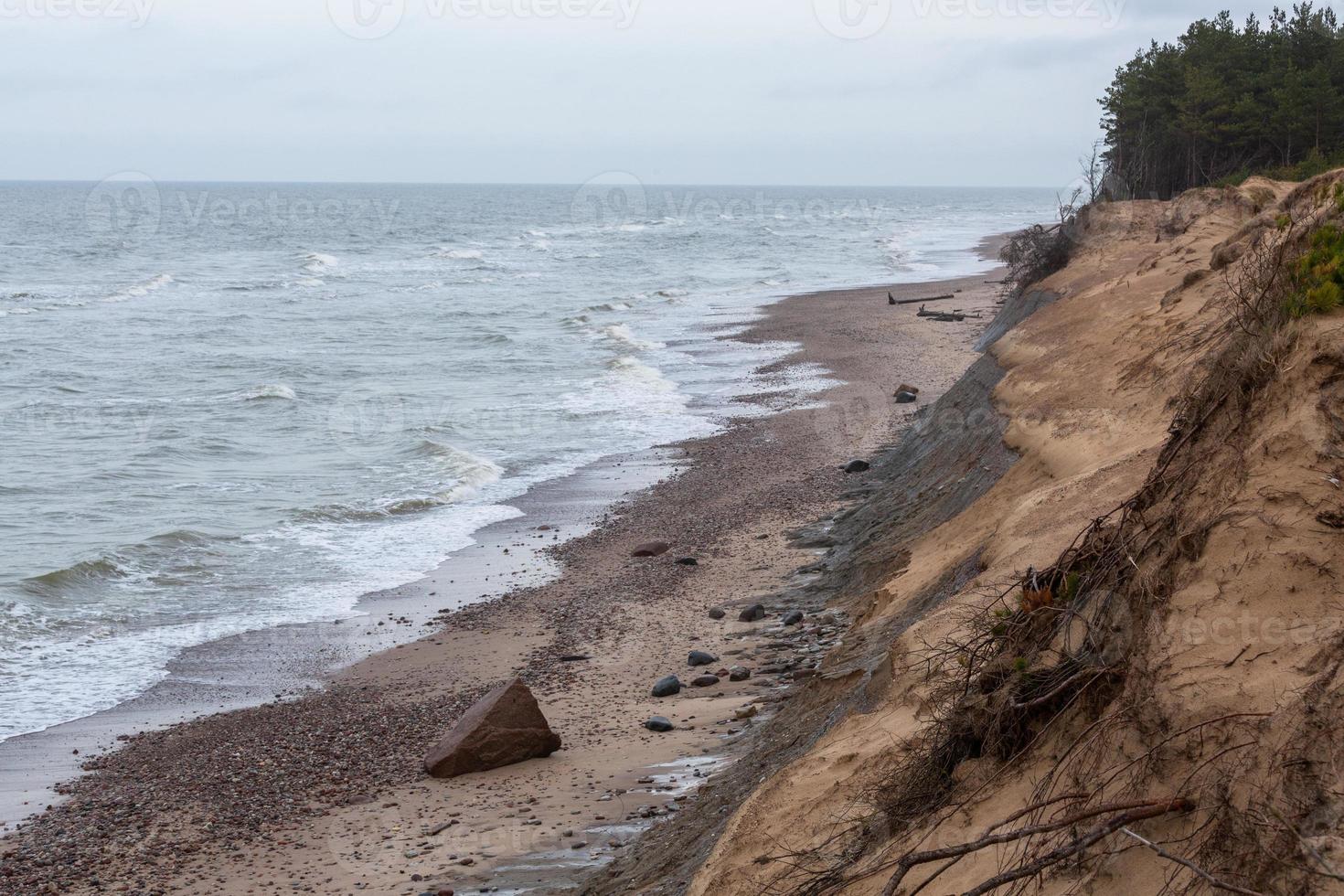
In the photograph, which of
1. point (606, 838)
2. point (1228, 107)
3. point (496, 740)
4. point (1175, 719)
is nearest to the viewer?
point (1175, 719)

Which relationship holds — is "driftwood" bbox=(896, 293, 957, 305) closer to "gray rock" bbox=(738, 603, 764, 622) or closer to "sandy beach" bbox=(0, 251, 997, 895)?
"sandy beach" bbox=(0, 251, 997, 895)

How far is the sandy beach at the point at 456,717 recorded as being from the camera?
8320 millimetres

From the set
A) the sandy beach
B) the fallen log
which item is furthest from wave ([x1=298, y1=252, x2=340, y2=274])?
the sandy beach

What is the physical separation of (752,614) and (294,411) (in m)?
19.4

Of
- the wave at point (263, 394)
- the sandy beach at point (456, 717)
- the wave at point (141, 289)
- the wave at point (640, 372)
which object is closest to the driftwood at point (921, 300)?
the wave at point (640, 372)

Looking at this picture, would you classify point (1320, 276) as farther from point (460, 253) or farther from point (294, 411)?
point (460, 253)

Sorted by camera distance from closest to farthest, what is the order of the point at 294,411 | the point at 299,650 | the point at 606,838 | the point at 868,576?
the point at 606,838
the point at 868,576
the point at 299,650
the point at 294,411


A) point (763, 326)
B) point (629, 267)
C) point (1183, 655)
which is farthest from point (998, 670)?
point (629, 267)

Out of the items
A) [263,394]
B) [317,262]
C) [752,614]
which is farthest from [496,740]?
[317,262]

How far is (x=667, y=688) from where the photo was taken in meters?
10.9

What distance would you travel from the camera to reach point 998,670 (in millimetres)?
5461

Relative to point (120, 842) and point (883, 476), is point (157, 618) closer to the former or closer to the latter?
point (120, 842)

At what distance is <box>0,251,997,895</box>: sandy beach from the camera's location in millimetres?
8320

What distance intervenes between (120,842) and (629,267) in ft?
215
